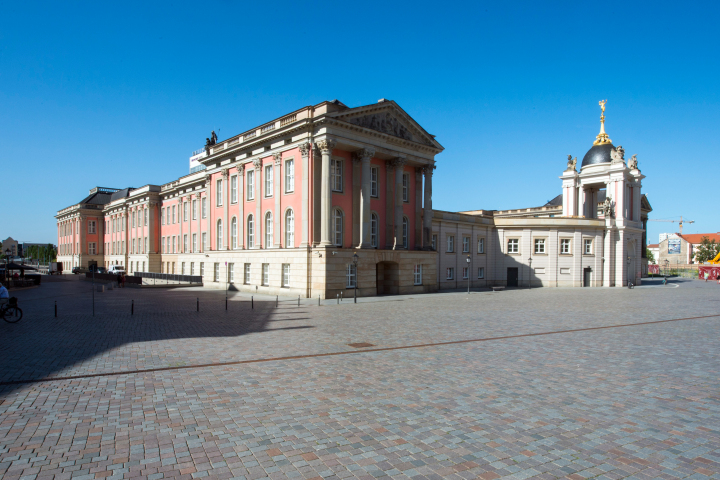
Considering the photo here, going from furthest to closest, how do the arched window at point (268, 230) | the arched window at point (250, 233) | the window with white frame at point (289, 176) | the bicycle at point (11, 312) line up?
the arched window at point (250, 233) < the arched window at point (268, 230) < the window with white frame at point (289, 176) < the bicycle at point (11, 312)

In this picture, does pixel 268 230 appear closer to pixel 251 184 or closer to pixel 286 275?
pixel 286 275

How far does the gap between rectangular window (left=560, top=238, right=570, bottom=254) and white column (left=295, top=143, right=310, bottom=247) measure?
3127cm

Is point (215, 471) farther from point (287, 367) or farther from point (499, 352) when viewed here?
point (499, 352)

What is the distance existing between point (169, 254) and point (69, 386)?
58.9m

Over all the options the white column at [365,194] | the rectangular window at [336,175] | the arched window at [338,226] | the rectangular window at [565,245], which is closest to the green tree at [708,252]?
the rectangular window at [565,245]

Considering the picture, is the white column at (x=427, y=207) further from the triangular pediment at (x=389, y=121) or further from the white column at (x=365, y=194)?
the white column at (x=365, y=194)

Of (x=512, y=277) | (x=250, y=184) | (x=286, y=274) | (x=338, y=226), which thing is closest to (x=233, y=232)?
(x=250, y=184)

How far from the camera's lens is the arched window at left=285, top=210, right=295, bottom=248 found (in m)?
35.5

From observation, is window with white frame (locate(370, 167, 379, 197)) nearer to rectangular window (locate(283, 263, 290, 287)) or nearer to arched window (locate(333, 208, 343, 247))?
arched window (locate(333, 208, 343, 247))

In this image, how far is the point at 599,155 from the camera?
2253 inches

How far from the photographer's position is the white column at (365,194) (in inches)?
1379

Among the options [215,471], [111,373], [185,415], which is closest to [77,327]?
[111,373]

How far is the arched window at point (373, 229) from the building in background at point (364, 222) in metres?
0.17

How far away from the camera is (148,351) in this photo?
13.0 meters
